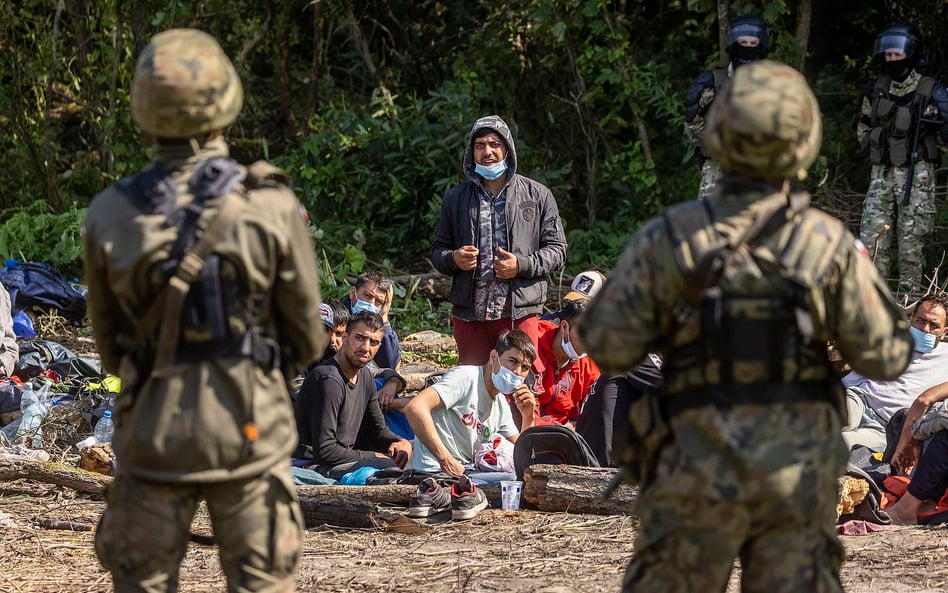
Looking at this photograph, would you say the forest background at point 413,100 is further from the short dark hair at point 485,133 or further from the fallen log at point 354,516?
the fallen log at point 354,516

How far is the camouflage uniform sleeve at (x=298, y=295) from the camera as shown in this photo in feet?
11.2

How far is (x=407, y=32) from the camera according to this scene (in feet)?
46.2

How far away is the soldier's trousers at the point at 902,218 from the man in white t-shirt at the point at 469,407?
4.21 meters

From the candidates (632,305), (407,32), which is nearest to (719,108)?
(632,305)

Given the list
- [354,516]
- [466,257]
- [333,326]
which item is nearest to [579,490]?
[354,516]

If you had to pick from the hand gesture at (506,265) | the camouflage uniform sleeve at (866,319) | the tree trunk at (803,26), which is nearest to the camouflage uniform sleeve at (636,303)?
the camouflage uniform sleeve at (866,319)

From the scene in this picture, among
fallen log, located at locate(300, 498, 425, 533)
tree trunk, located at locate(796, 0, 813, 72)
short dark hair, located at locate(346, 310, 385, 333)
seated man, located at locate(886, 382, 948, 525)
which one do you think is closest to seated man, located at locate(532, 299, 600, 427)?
short dark hair, located at locate(346, 310, 385, 333)

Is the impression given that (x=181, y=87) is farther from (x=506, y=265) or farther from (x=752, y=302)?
(x=506, y=265)

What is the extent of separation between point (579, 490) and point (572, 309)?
141 centimetres

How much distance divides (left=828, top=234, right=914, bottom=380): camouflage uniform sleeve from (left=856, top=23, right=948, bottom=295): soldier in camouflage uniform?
22.2ft

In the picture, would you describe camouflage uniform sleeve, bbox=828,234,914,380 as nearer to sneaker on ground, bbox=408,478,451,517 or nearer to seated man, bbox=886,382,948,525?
sneaker on ground, bbox=408,478,451,517

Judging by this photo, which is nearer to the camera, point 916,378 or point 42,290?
point 916,378

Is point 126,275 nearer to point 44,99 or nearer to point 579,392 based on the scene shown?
point 579,392

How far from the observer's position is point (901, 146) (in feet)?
31.9
